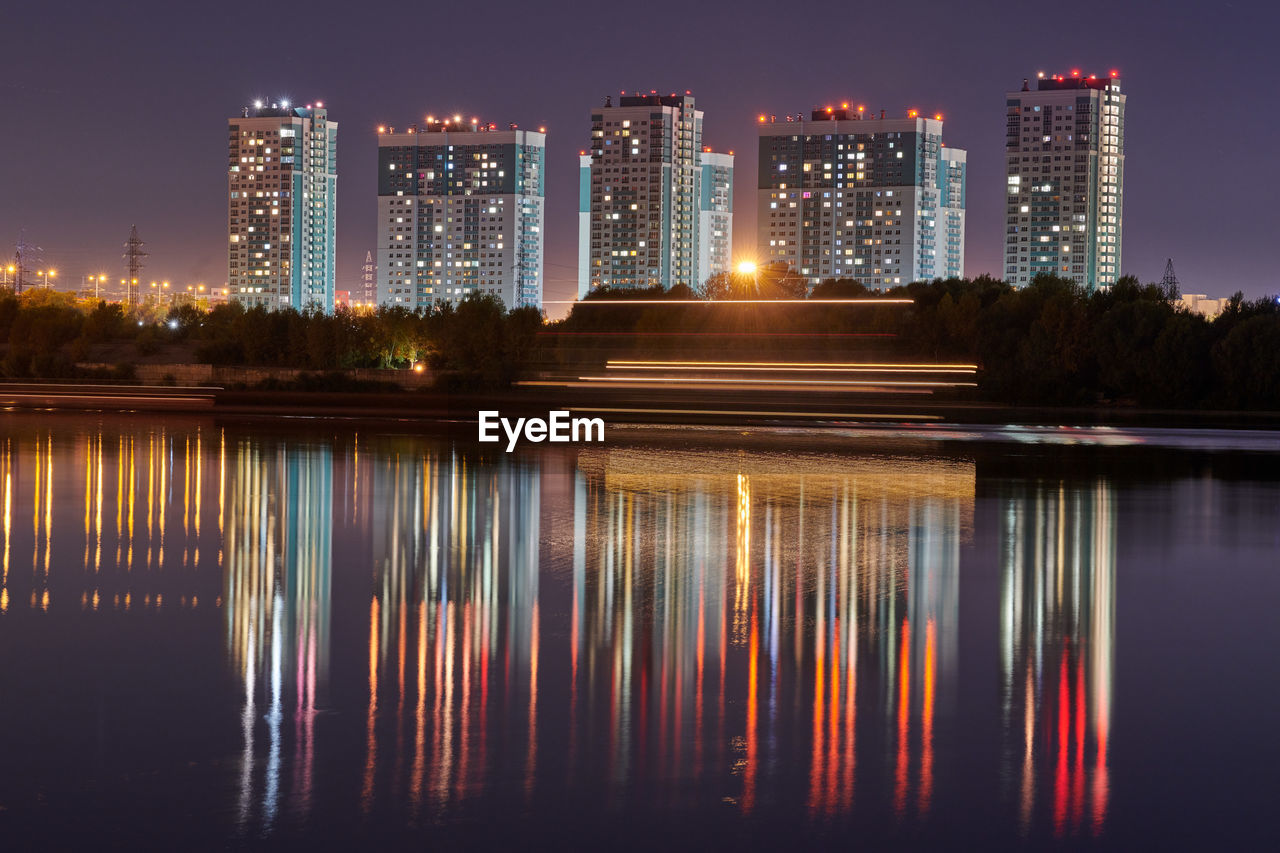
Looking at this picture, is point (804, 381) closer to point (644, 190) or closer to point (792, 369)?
point (792, 369)

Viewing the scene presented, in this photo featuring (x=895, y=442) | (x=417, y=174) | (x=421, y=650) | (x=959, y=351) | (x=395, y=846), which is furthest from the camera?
(x=417, y=174)

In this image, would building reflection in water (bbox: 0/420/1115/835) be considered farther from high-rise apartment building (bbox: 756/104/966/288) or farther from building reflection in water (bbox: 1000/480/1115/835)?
high-rise apartment building (bbox: 756/104/966/288)

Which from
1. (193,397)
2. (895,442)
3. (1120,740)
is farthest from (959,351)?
(1120,740)

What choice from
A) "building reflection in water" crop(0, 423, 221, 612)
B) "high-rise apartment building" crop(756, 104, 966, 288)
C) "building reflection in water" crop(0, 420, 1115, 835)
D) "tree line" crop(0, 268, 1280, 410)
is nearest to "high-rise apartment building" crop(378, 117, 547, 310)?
"high-rise apartment building" crop(756, 104, 966, 288)

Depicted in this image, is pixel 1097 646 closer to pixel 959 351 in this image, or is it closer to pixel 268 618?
pixel 268 618

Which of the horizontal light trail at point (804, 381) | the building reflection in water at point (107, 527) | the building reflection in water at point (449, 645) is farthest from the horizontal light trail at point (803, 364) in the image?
the building reflection in water at point (449, 645)

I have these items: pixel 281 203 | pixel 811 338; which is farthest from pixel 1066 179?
A: pixel 811 338

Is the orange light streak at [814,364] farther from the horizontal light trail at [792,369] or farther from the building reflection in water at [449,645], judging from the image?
the building reflection in water at [449,645]
